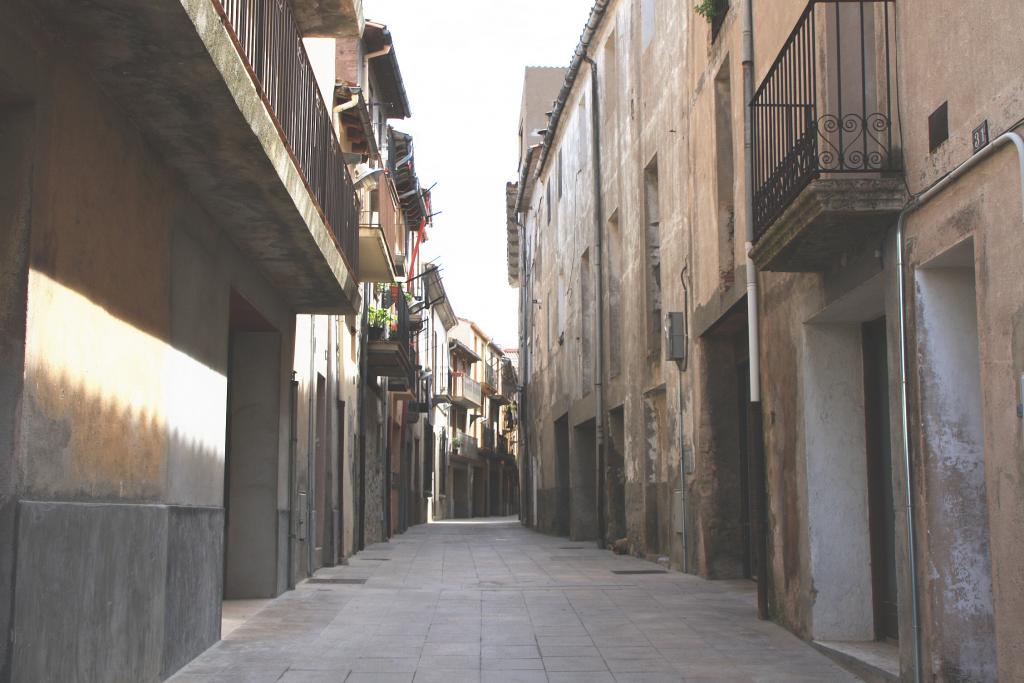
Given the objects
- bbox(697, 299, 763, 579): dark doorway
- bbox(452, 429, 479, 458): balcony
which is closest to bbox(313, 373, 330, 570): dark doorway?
bbox(697, 299, 763, 579): dark doorway

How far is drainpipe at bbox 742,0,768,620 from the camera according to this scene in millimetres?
10477

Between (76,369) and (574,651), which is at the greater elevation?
(76,369)

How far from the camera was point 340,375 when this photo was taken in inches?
719

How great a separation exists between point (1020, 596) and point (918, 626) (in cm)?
147

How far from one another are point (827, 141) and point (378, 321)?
15.7 m

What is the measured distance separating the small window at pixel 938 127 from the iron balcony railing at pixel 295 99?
395 cm

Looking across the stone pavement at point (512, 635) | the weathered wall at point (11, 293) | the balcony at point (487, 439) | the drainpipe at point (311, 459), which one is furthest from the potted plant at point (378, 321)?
the balcony at point (487, 439)

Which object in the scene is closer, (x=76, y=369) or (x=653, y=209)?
(x=76, y=369)

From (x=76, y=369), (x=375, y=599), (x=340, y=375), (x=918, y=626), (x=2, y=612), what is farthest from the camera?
(x=340, y=375)

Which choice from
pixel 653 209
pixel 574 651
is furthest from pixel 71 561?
pixel 653 209

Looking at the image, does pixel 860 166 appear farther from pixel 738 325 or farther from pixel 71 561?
pixel 738 325

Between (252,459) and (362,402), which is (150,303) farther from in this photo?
(362,402)

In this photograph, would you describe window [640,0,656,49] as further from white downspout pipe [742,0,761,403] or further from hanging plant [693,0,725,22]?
white downspout pipe [742,0,761,403]

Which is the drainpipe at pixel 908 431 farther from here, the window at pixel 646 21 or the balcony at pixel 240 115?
the window at pixel 646 21
